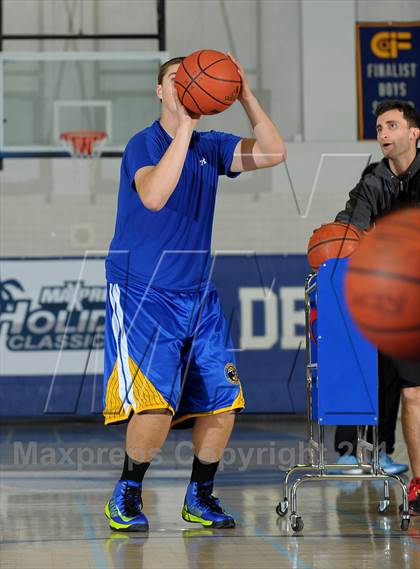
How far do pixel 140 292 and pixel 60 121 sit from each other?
9085mm

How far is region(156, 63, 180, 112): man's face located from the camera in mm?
4840

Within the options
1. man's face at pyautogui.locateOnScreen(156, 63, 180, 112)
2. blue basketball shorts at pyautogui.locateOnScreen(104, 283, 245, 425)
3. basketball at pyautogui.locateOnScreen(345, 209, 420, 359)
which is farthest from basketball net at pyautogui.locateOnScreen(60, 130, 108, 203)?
basketball at pyautogui.locateOnScreen(345, 209, 420, 359)

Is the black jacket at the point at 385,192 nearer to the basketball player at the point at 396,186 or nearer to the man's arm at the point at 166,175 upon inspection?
the basketball player at the point at 396,186

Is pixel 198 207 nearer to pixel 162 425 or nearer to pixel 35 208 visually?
pixel 162 425

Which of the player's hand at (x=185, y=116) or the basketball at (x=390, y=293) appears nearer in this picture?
the basketball at (x=390, y=293)

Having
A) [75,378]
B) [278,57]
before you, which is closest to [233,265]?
[75,378]

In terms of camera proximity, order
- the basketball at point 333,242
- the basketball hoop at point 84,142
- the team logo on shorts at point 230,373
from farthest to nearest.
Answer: the basketball hoop at point 84,142 < the basketball at point 333,242 < the team logo on shorts at point 230,373

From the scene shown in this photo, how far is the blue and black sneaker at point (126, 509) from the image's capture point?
4.79 m

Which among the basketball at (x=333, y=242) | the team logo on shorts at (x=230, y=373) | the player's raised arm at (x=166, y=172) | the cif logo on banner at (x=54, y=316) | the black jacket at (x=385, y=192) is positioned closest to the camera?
the player's raised arm at (x=166, y=172)

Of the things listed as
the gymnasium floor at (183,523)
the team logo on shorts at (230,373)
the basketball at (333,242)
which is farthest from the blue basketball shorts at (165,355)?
the basketball at (333,242)

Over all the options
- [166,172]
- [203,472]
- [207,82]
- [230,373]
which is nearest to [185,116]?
[207,82]

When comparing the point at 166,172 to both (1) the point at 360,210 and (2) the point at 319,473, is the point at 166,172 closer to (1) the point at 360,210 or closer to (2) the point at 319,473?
(1) the point at 360,210

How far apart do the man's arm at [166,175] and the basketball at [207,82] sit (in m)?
0.12

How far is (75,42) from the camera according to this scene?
13.8 meters
